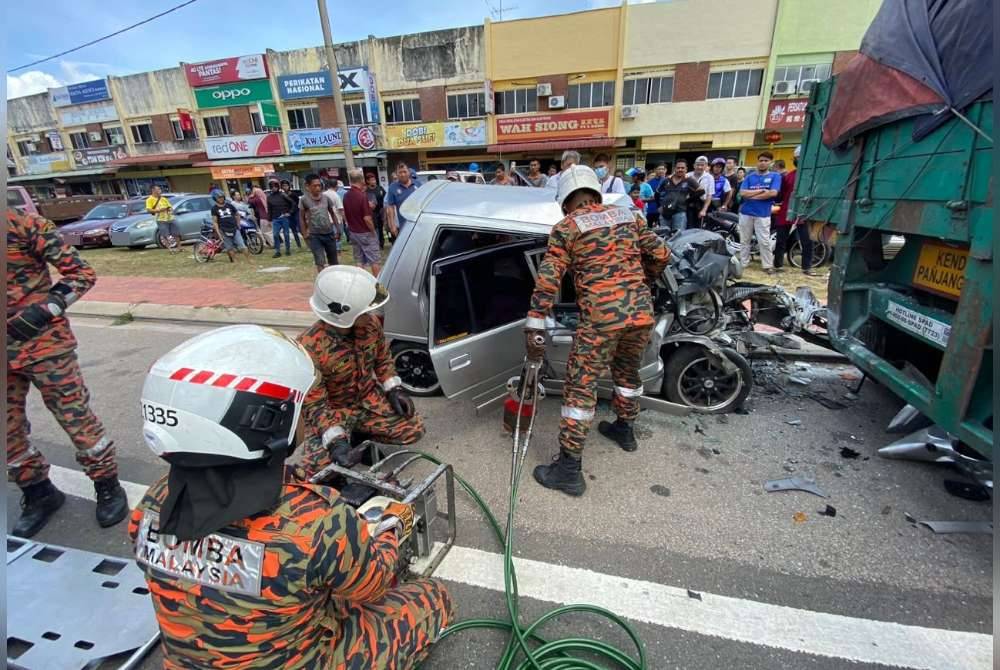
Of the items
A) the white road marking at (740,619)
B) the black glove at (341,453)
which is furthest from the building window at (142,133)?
the white road marking at (740,619)

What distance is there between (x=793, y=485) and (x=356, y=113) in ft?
84.1

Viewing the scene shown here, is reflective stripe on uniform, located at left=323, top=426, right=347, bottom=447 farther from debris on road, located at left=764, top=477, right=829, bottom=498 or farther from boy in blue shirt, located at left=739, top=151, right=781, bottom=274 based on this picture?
boy in blue shirt, located at left=739, top=151, right=781, bottom=274

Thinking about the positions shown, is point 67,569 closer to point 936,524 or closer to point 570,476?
point 570,476

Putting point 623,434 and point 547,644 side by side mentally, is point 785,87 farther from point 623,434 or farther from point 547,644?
point 547,644

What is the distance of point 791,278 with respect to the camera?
22.8ft

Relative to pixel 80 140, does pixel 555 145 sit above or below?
below

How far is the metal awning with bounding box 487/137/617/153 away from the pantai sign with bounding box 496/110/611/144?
257 mm

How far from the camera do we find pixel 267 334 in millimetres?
1208

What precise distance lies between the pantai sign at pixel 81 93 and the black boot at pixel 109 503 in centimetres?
3774

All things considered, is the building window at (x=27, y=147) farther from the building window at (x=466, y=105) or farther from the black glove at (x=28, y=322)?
the black glove at (x=28, y=322)

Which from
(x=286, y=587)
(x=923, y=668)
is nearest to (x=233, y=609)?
(x=286, y=587)

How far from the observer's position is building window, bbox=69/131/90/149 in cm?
2961

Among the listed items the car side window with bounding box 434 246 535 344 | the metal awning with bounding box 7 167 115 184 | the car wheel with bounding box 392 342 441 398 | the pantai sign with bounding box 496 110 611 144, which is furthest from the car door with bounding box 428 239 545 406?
the metal awning with bounding box 7 167 115 184

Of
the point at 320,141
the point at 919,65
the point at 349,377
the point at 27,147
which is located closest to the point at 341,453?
the point at 349,377
